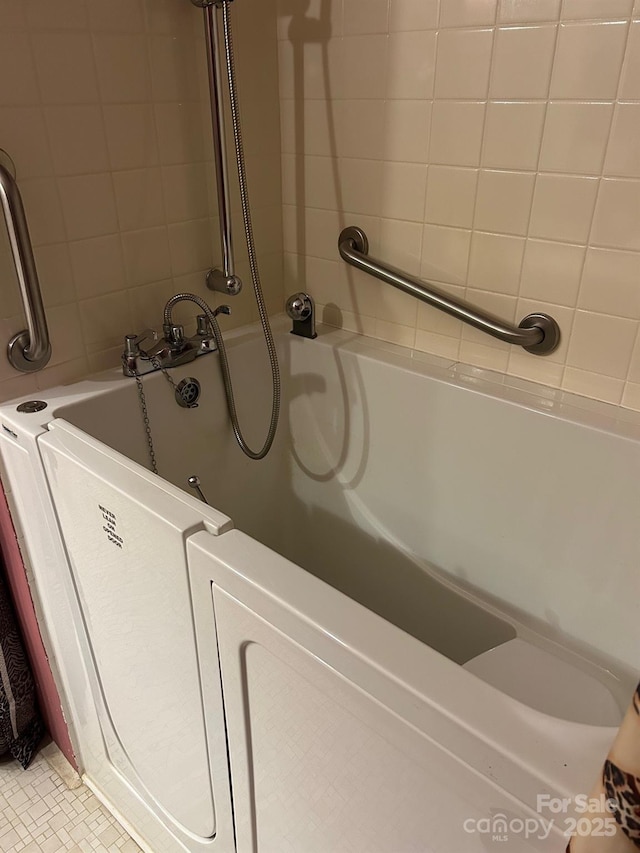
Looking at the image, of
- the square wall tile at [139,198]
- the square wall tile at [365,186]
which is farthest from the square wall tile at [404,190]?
the square wall tile at [139,198]

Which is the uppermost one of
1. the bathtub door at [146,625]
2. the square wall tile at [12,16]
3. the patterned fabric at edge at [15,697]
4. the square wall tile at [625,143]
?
the square wall tile at [12,16]

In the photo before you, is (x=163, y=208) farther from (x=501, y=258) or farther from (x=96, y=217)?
(x=501, y=258)

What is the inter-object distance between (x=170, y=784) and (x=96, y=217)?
0.98 m

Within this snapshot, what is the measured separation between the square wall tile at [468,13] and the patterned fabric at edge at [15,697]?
1.29 m

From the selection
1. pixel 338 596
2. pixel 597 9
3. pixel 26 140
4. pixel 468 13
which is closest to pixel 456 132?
pixel 468 13

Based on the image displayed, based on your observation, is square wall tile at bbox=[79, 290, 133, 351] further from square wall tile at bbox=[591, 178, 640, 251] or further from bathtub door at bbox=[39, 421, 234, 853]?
square wall tile at bbox=[591, 178, 640, 251]

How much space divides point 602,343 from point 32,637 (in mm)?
1204

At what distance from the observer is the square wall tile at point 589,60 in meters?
0.98

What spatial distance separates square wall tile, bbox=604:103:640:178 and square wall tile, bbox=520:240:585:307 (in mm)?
135

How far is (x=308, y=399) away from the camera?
1518mm

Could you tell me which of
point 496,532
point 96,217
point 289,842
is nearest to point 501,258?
point 496,532

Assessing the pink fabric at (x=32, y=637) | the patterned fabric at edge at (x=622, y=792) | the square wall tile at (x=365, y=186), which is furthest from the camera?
the square wall tile at (x=365, y=186)

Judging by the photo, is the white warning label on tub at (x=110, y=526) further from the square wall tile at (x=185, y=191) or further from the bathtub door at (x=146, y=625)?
the square wall tile at (x=185, y=191)

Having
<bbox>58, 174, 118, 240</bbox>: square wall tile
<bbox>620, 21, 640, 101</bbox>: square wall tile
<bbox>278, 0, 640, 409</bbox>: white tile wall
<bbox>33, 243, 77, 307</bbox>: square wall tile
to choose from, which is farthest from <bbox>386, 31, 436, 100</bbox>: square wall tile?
<bbox>33, 243, 77, 307</bbox>: square wall tile
